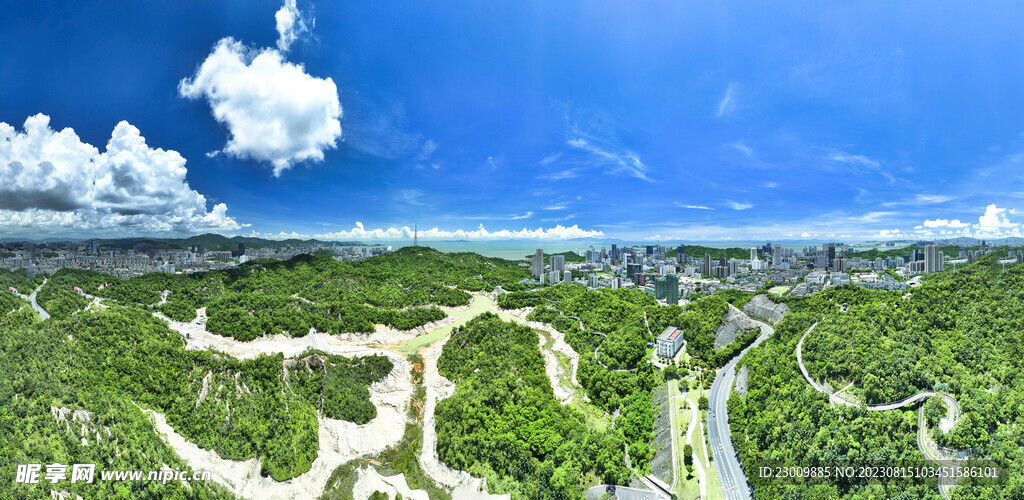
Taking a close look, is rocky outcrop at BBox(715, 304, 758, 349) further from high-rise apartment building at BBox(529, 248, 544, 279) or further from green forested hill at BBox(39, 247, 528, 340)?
high-rise apartment building at BBox(529, 248, 544, 279)

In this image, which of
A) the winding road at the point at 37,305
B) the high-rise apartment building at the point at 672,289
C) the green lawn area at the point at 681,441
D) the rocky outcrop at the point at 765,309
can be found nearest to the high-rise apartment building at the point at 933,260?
the rocky outcrop at the point at 765,309

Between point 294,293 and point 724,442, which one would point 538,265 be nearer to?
point 294,293

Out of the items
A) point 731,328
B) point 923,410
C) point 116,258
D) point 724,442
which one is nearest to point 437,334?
point 724,442

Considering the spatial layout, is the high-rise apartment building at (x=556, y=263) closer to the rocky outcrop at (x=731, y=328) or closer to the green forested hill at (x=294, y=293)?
the green forested hill at (x=294, y=293)

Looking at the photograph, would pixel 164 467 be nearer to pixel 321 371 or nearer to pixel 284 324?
pixel 321 371

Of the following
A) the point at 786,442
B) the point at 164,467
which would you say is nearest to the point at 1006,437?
the point at 786,442

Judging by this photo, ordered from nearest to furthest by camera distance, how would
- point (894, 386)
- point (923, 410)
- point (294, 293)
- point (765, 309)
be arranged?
point (923, 410), point (894, 386), point (765, 309), point (294, 293)
